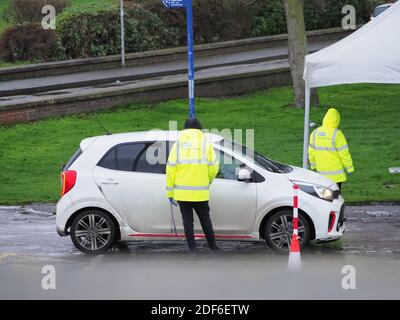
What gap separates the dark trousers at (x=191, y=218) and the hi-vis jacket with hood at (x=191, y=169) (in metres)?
0.10

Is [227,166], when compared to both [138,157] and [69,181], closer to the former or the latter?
[138,157]

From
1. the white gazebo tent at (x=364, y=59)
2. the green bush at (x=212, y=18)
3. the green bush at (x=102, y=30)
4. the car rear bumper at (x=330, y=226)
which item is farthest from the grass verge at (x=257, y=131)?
the green bush at (x=212, y=18)

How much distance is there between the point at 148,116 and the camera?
2345 cm

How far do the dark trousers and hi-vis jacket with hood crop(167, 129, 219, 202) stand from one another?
0.10 m

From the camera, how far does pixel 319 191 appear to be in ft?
41.3

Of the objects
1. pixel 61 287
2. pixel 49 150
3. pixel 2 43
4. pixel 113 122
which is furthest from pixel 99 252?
pixel 2 43

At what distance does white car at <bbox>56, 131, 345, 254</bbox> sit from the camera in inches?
490

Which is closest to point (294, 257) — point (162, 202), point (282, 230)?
point (282, 230)

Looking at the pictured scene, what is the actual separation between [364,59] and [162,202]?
4076mm

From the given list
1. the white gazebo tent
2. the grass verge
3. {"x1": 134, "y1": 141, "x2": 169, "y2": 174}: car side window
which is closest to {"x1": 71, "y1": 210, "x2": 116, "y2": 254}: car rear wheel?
{"x1": 134, "y1": 141, "x2": 169, "y2": 174}: car side window

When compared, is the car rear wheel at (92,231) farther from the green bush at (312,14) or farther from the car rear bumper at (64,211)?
the green bush at (312,14)

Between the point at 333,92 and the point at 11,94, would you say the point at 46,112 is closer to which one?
the point at 11,94

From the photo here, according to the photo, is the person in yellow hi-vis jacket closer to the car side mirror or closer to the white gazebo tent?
the car side mirror

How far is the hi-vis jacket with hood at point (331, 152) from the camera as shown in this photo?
47.2ft
